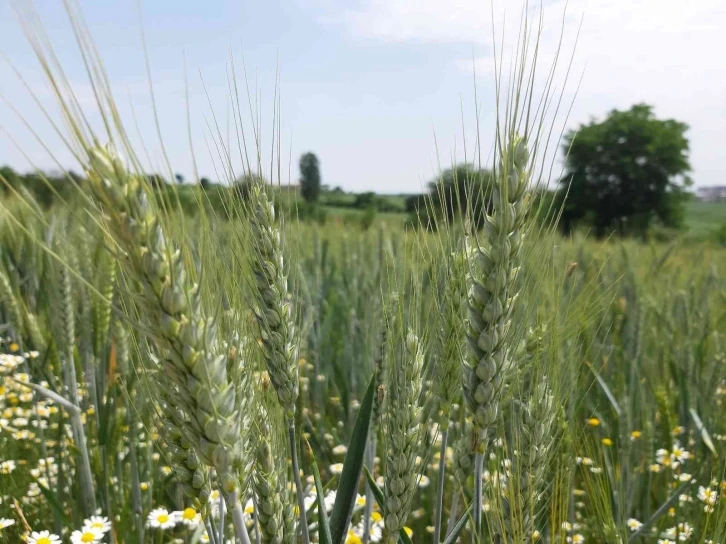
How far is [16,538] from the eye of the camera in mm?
1971

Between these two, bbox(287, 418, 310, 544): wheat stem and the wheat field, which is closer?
the wheat field

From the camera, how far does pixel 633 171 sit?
44031 mm

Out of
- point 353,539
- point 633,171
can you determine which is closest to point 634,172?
point 633,171

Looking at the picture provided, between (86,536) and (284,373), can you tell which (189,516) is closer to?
(86,536)

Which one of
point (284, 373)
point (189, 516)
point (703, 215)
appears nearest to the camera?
point (284, 373)

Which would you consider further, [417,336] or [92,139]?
[417,336]

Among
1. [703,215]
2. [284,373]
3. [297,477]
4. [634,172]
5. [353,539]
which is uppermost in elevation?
[634,172]

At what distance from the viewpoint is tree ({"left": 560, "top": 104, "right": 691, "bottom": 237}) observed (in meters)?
44.2

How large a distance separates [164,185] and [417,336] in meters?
0.65

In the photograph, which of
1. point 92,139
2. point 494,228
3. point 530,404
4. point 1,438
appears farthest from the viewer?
point 1,438

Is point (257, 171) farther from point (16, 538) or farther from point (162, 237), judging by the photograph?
point (16, 538)

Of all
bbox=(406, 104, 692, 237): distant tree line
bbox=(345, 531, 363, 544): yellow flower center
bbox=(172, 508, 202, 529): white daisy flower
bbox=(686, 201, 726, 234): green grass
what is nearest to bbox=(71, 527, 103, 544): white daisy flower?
bbox=(172, 508, 202, 529): white daisy flower

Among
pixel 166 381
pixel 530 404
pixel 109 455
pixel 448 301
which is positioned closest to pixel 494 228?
pixel 448 301

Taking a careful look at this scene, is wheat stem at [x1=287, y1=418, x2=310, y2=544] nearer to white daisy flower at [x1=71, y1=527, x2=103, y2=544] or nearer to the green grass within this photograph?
white daisy flower at [x1=71, y1=527, x2=103, y2=544]
